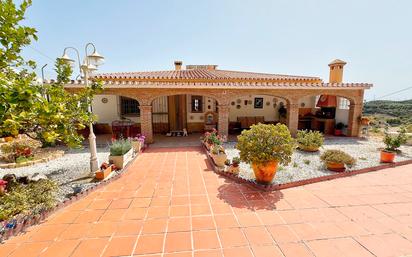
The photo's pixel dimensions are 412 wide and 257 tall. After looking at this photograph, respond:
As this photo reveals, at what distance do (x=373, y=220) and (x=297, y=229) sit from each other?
152cm

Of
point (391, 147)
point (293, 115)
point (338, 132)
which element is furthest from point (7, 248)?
point (338, 132)

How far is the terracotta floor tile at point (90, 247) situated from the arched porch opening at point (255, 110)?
11.2 metres

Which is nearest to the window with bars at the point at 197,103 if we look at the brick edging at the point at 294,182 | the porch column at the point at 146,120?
the porch column at the point at 146,120

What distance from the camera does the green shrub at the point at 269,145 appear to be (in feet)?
15.5

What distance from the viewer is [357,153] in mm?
8477

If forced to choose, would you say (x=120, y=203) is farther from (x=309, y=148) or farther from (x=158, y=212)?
(x=309, y=148)

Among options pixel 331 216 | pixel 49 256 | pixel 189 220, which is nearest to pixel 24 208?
pixel 49 256

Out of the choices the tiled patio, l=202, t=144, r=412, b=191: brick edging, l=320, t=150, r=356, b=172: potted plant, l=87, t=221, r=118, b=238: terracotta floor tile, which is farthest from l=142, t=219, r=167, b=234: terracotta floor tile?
l=320, t=150, r=356, b=172: potted plant

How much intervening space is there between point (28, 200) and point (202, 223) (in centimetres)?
333

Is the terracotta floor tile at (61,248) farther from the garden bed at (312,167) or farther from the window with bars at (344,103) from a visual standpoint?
the window with bars at (344,103)

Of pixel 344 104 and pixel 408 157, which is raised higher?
pixel 344 104

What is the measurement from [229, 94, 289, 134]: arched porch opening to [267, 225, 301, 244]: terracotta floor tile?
10.4 meters

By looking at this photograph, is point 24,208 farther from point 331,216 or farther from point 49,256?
point 331,216

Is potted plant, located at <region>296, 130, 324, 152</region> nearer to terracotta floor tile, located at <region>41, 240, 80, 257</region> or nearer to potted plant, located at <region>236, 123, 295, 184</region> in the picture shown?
potted plant, located at <region>236, 123, 295, 184</region>
